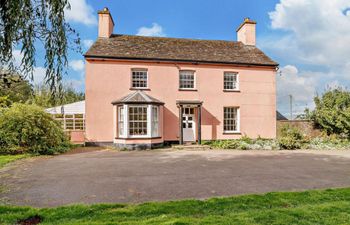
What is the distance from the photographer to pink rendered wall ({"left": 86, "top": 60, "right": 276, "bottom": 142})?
16.4 meters

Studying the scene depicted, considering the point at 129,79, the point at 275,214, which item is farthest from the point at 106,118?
the point at 275,214

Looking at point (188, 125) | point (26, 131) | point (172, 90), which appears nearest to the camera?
point (26, 131)

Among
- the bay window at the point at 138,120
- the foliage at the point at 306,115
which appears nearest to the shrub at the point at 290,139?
the foliage at the point at 306,115

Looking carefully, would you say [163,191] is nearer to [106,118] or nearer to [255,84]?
[106,118]

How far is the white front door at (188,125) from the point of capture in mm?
17578

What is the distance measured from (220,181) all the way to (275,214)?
9.04 ft

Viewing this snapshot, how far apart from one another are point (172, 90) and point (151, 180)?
434 inches

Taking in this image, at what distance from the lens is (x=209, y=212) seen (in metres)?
4.54

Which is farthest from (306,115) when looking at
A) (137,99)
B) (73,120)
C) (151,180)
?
(73,120)

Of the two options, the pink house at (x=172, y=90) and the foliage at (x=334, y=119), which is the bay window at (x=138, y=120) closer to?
the pink house at (x=172, y=90)

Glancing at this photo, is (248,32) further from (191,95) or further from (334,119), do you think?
(334,119)

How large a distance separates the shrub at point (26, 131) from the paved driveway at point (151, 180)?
104 inches

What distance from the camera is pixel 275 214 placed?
4.33m

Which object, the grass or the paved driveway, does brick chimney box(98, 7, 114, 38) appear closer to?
the paved driveway
